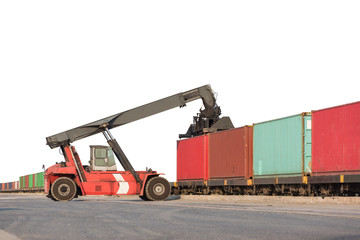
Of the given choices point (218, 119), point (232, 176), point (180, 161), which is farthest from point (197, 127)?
point (232, 176)

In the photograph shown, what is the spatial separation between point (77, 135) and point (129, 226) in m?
17.2

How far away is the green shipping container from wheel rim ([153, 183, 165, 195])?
459 cm

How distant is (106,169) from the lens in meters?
27.5

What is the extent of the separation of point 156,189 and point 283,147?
5.95 m

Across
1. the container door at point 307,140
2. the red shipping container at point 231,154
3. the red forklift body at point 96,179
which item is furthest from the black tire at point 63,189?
the container door at point 307,140

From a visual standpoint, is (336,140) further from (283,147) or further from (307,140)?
(283,147)

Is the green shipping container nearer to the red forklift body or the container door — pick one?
the container door

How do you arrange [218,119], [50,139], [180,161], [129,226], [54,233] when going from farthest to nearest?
[218,119]
[180,161]
[50,139]
[129,226]
[54,233]

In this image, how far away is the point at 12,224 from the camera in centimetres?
1153

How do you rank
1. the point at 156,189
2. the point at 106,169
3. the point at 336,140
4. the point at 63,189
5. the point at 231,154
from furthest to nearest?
the point at 231,154
the point at 106,169
the point at 156,189
the point at 63,189
the point at 336,140

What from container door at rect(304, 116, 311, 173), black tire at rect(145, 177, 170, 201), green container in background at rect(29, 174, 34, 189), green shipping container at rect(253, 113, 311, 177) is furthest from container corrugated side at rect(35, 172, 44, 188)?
container door at rect(304, 116, 311, 173)

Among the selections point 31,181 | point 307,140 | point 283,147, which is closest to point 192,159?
point 283,147

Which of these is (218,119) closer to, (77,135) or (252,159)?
(252,159)

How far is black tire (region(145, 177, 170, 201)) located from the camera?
87.4ft
